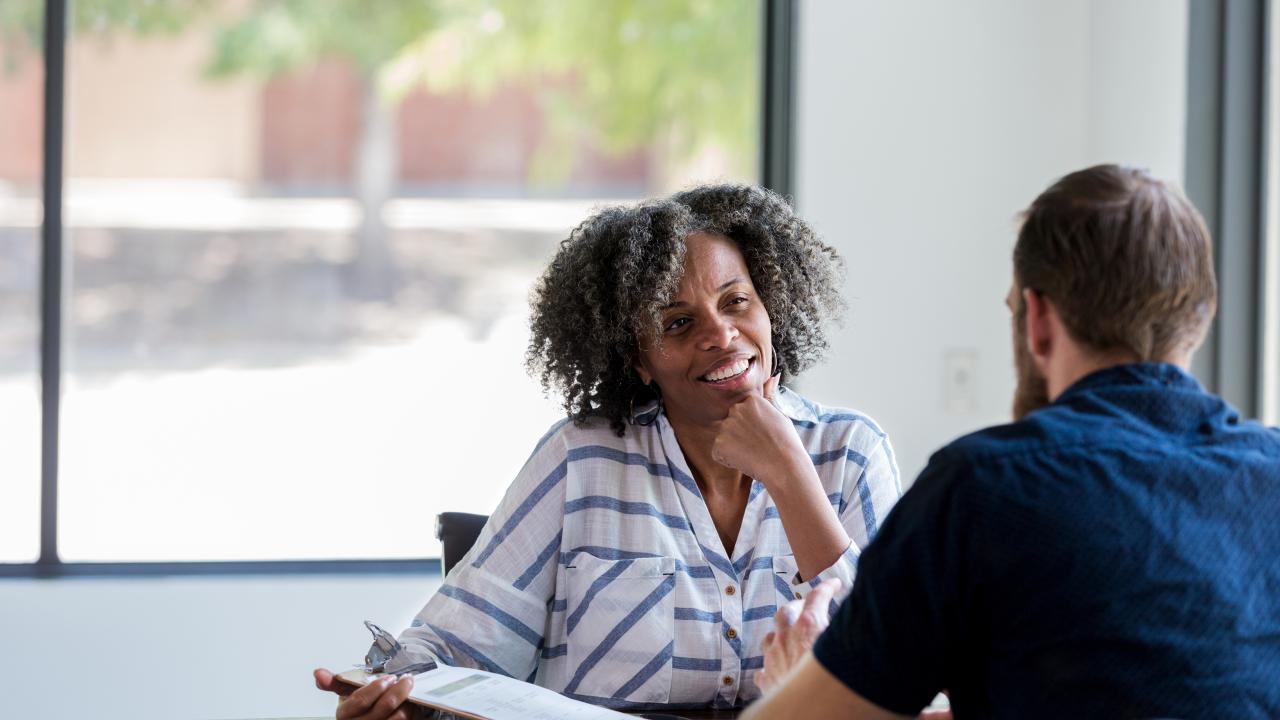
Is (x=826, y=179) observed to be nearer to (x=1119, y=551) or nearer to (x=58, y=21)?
(x=58, y=21)

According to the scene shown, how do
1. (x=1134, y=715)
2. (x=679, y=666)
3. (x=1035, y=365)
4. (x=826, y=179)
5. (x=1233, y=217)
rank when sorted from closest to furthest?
(x=1134, y=715) → (x=1035, y=365) → (x=679, y=666) → (x=1233, y=217) → (x=826, y=179)

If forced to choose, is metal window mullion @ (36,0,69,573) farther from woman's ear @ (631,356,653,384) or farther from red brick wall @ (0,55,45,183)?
woman's ear @ (631,356,653,384)

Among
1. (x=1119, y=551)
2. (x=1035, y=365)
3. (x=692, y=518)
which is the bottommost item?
(x=692, y=518)

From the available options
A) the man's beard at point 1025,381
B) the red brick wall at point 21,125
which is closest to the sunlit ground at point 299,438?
the red brick wall at point 21,125

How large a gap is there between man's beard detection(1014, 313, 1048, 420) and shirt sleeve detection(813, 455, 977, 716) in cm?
16

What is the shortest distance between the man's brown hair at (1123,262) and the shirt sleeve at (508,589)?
91 cm

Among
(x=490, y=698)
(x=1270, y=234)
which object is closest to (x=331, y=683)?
(x=490, y=698)

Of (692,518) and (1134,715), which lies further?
(692,518)

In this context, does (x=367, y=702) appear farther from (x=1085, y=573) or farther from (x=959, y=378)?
(x=959, y=378)

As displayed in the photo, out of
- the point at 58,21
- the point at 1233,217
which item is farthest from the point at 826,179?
the point at 58,21

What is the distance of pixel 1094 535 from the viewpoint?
96 cm

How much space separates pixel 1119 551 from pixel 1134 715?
12cm

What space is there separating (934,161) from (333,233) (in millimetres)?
1437

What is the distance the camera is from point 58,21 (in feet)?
9.22
